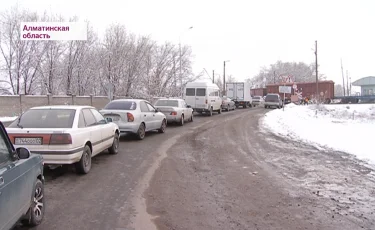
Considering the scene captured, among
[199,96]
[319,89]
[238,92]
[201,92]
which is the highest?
[319,89]

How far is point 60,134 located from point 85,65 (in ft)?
104

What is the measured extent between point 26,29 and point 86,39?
20.3 feet

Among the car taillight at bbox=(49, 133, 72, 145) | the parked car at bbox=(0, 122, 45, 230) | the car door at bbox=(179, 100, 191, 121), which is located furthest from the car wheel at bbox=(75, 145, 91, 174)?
the car door at bbox=(179, 100, 191, 121)

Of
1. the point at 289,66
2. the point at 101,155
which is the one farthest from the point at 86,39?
the point at 289,66

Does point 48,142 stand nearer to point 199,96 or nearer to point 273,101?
point 199,96

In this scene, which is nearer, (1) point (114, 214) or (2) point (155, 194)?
(1) point (114, 214)

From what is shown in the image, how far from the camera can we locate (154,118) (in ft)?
46.1

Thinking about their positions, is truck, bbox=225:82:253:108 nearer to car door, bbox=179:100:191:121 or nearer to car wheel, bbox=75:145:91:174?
car door, bbox=179:100:191:121

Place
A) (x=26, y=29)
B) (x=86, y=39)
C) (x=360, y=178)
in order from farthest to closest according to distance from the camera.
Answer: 1. (x=86, y=39)
2. (x=26, y=29)
3. (x=360, y=178)

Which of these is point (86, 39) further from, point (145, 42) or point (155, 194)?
point (155, 194)

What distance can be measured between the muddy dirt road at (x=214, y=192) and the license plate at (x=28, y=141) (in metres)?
0.83

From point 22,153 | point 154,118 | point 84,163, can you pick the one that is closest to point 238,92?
point 154,118

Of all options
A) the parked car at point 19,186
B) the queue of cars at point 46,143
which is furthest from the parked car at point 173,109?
the parked car at point 19,186

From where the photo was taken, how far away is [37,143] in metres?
6.36
